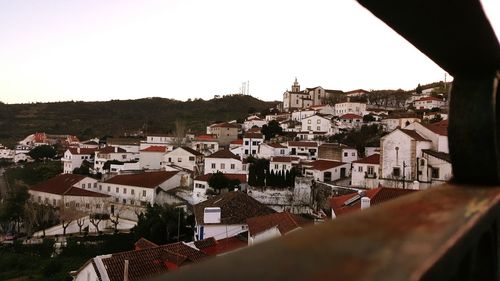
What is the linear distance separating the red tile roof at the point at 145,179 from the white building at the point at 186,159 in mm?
4255

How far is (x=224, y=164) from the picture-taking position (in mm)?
34844

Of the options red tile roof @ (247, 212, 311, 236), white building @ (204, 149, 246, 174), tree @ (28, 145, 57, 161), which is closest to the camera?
red tile roof @ (247, 212, 311, 236)

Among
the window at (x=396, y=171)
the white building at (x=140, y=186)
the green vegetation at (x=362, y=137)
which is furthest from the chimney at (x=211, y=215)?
the green vegetation at (x=362, y=137)

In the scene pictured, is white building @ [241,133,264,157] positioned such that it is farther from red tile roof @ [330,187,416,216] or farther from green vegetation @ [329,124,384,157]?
red tile roof @ [330,187,416,216]

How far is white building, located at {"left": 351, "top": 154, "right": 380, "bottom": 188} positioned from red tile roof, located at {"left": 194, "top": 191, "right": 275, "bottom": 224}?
900 cm

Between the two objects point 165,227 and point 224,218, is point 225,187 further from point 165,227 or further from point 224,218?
point 224,218

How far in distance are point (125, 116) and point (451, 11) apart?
10013 centimetres

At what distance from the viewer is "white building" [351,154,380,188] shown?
28328 millimetres

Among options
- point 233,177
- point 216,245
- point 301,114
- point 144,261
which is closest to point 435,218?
point 144,261

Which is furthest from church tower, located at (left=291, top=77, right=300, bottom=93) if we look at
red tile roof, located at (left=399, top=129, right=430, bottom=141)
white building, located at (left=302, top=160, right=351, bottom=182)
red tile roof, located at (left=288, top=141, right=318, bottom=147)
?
red tile roof, located at (left=399, top=129, right=430, bottom=141)

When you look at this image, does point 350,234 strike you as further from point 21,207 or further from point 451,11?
point 21,207

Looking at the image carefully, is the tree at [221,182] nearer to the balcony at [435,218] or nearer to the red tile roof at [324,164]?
the red tile roof at [324,164]

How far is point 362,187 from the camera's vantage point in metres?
28.4

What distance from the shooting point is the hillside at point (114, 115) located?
8119cm
